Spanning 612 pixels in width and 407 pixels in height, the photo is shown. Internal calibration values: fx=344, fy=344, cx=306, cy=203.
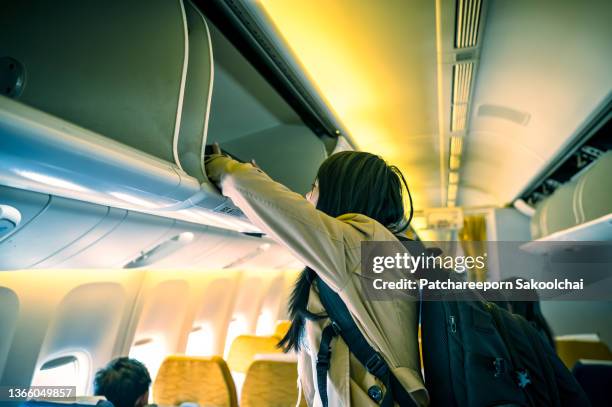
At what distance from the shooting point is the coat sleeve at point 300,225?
3.30 feet

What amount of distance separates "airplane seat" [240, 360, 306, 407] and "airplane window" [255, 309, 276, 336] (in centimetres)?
389

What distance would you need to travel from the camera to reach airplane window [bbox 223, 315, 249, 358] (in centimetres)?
557

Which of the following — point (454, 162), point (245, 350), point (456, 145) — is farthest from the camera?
point (454, 162)

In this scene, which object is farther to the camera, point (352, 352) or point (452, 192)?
point (452, 192)

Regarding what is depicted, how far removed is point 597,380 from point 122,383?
3.48 meters

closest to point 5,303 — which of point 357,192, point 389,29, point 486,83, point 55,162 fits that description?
point 55,162

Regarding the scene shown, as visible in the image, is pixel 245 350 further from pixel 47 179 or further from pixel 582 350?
pixel 47 179

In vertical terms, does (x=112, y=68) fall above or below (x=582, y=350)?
above

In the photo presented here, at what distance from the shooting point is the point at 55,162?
86cm

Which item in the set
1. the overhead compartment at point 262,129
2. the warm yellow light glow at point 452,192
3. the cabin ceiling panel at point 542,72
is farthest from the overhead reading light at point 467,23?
the warm yellow light glow at point 452,192

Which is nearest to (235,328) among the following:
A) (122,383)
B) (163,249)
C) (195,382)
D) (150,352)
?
(150,352)

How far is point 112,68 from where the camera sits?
1.09 meters

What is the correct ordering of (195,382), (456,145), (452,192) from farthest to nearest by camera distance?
(452,192) < (456,145) < (195,382)

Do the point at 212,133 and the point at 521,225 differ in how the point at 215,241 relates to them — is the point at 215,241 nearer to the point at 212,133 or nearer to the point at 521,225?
the point at 212,133
